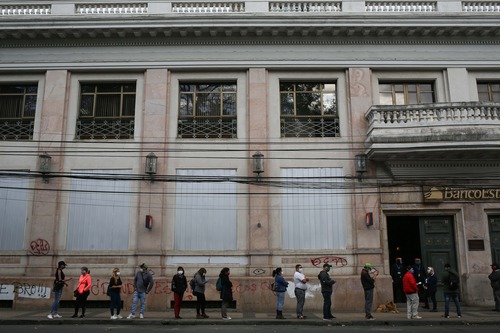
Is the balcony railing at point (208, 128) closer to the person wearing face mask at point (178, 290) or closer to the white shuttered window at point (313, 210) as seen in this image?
the white shuttered window at point (313, 210)

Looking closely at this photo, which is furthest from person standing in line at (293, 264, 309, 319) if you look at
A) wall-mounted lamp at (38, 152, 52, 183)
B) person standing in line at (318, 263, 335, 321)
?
wall-mounted lamp at (38, 152, 52, 183)

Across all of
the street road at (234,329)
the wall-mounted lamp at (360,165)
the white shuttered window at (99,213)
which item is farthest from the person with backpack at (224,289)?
the wall-mounted lamp at (360,165)

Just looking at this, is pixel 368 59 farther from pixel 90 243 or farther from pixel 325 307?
pixel 90 243

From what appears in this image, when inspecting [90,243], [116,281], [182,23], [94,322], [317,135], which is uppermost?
[182,23]

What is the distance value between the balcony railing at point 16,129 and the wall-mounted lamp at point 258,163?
8.75 meters

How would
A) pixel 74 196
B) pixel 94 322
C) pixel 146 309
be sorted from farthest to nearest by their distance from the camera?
1. pixel 74 196
2. pixel 146 309
3. pixel 94 322

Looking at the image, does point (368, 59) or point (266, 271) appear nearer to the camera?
point (266, 271)

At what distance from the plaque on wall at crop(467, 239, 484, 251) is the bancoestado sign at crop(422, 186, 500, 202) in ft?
4.97

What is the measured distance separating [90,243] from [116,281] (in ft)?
11.6

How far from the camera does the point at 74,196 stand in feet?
57.3

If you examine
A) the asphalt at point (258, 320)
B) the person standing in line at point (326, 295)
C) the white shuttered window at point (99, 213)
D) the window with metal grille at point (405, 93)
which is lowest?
the asphalt at point (258, 320)

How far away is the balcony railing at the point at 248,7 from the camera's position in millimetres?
18422

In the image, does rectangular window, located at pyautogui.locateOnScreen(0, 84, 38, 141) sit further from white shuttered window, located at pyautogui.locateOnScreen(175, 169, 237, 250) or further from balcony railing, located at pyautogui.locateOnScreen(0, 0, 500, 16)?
white shuttered window, located at pyautogui.locateOnScreen(175, 169, 237, 250)

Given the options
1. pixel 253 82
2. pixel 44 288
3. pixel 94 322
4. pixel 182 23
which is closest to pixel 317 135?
pixel 253 82
